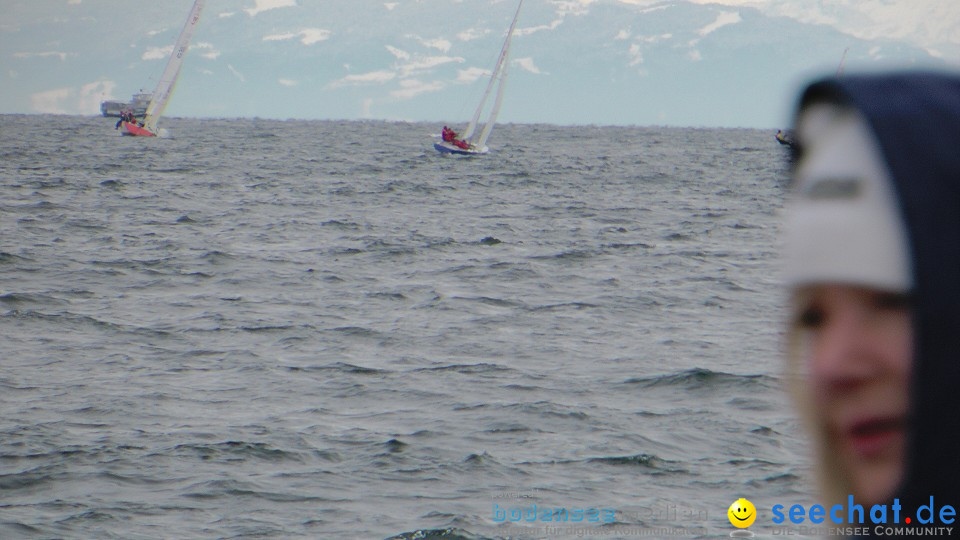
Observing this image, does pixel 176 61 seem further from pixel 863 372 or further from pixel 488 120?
pixel 863 372

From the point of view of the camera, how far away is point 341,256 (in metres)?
24.5

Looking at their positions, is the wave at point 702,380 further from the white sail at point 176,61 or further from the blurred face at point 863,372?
the white sail at point 176,61

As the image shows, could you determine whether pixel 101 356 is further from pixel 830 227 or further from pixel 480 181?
pixel 480 181

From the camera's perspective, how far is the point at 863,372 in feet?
2.37

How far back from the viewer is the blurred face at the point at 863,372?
28.0 inches

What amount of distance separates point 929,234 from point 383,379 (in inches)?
492

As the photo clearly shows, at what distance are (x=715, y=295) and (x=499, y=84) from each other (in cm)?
4112

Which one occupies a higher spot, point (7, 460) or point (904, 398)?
point (904, 398)

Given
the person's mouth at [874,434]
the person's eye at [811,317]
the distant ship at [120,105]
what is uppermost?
Result: the person's eye at [811,317]

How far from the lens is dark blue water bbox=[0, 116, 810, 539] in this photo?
9.06 metres

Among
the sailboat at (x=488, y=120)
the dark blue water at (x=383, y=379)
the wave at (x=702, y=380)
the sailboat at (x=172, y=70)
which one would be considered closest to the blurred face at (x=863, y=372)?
the dark blue water at (x=383, y=379)

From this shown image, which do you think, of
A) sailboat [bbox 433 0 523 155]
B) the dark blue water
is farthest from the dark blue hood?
sailboat [bbox 433 0 523 155]

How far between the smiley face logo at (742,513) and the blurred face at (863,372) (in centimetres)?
798

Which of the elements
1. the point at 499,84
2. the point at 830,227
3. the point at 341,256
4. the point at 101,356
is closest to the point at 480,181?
the point at 499,84
